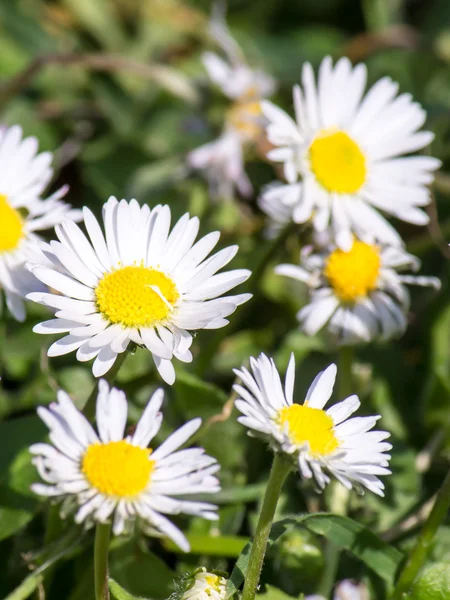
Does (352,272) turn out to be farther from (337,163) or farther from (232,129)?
(232,129)

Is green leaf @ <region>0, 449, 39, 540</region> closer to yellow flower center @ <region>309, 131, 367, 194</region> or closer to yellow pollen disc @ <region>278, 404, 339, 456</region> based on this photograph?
yellow pollen disc @ <region>278, 404, 339, 456</region>

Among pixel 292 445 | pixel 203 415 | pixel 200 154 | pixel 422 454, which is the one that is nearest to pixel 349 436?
pixel 292 445

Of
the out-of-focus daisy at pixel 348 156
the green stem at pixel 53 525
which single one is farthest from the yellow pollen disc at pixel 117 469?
the out-of-focus daisy at pixel 348 156

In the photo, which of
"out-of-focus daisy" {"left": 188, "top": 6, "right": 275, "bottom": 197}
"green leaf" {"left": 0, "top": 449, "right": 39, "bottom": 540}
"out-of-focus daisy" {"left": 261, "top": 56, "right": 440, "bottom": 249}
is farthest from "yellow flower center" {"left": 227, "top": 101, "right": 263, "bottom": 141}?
"green leaf" {"left": 0, "top": 449, "right": 39, "bottom": 540}

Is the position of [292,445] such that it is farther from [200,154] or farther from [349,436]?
[200,154]

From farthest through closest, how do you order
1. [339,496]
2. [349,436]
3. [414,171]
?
[414,171]
[339,496]
[349,436]

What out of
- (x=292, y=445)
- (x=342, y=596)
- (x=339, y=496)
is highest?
(x=292, y=445)
